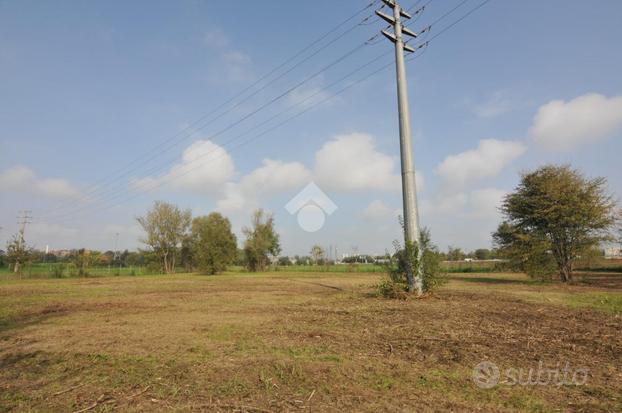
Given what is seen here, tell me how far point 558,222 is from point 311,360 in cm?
2301

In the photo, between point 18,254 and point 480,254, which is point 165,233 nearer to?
point 18,254

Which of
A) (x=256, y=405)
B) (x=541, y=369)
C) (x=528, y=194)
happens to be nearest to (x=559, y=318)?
(x=541, y=369)

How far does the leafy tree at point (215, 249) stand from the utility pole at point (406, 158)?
4047cm

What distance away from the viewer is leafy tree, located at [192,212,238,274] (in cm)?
4922

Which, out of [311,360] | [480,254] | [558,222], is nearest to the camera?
[311,360]

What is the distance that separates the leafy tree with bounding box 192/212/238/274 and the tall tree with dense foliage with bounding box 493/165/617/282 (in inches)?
1526

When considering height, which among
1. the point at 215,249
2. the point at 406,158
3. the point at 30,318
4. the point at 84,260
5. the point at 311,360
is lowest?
the point at 30,318

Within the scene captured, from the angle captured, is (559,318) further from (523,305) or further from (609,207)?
(609,207)

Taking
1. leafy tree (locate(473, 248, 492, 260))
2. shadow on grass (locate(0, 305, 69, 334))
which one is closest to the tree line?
shadow on grass (locate(0, 305, 69, 334))

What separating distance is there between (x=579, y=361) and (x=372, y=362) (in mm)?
3025

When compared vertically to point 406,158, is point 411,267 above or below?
below

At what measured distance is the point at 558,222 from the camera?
2159cm

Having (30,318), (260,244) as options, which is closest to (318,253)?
(260,244)

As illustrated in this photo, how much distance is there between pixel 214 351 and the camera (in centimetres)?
595
